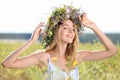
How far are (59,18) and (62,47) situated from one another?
0.68 feet

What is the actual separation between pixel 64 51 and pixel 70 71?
19 centimetres

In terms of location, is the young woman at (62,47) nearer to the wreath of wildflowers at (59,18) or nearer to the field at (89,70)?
the wreath of wildflowers at (59,18)

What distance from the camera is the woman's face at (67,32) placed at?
325 cm

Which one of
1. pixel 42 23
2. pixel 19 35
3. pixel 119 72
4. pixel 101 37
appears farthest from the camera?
pixel 19 35

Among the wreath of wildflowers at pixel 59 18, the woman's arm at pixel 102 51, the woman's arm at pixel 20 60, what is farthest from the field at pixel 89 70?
the woman's arm at pixel 20 60

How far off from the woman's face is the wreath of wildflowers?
5cm

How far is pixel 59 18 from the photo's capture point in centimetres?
337

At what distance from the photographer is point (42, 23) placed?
3.16 meters

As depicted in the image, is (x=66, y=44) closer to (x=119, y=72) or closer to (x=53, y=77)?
(x=53, y=77)

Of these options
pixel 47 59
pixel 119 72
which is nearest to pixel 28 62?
pixel 47 59

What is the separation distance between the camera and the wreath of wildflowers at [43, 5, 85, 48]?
336 centimetres

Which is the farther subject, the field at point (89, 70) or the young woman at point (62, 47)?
the field at point (89, 70)

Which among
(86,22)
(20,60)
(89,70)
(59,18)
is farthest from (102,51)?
(89,70)

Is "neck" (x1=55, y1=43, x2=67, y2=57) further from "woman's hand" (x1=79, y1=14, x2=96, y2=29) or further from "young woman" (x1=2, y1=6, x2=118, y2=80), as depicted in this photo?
"woman's hand" (x1=79, y1=14, x2=96, y2=29)
